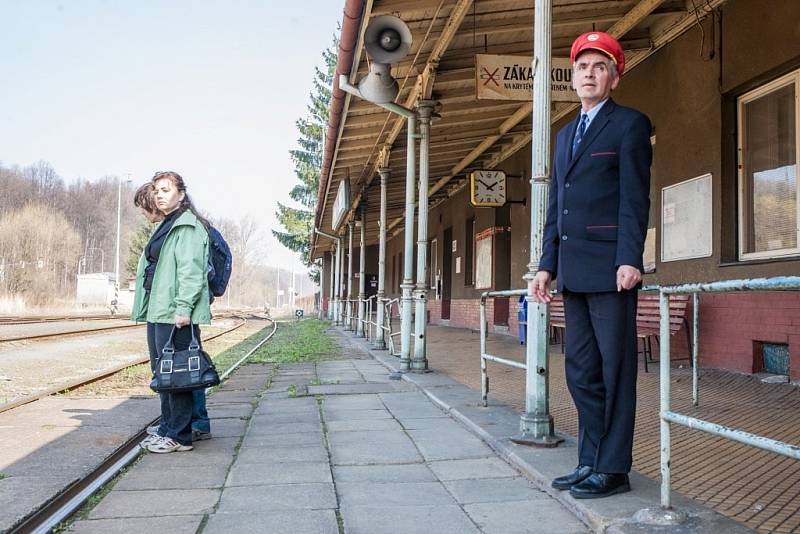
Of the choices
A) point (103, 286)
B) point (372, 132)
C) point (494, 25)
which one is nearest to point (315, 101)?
point (103, 286)

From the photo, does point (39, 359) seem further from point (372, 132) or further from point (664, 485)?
point (664, 485)

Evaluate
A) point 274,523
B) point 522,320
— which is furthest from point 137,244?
point 274,523

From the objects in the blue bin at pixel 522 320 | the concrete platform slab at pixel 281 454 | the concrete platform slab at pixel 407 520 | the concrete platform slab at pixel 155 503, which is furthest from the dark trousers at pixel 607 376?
the blue bin at pixel 522 320


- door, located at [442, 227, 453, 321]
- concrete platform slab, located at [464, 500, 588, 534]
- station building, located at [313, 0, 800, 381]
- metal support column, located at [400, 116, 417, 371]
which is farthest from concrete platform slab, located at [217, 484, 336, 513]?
door, located at [442, 227, 453, 321]

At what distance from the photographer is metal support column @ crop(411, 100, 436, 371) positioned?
8062mm

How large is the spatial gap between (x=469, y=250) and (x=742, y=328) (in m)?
11.2

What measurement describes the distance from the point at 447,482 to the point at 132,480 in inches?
62.0

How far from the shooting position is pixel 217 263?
4.54m

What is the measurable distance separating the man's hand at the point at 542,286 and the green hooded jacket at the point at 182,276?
79.2 inches

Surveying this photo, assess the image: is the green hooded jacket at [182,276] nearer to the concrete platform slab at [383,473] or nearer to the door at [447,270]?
the concrete platform slab at [383,473]

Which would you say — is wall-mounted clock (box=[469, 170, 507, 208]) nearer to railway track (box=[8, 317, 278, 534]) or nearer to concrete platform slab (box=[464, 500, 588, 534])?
railway track (box=[8, 317, 278, 534])

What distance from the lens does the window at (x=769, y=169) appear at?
6.60 m

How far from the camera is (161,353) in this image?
167 inches

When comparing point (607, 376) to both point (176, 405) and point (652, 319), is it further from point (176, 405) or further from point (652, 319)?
point (652, 319)
